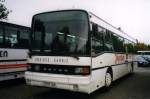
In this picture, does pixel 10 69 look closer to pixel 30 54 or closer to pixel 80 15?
pixel 30 54

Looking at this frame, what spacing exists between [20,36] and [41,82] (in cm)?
442

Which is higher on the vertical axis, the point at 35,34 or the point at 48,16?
the point at 48,16

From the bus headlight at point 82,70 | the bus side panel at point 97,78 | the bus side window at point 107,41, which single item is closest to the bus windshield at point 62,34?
the bus headlight at point 82,70

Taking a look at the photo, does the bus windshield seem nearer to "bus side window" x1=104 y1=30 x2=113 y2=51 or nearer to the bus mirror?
the bus mirror

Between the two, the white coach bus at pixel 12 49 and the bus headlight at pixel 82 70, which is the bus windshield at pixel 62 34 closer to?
the bus headlight at pixel 82 70

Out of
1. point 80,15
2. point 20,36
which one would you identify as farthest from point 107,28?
point 20,36

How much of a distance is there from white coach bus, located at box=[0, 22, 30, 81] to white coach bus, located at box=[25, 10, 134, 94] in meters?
2.47

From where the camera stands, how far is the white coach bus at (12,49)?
1006cm

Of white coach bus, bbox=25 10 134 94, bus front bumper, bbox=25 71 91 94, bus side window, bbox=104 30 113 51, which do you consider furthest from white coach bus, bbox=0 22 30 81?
bus side window, bbox=104 30 113 51

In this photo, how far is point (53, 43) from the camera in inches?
299

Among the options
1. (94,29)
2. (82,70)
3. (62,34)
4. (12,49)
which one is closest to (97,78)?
(82,70)

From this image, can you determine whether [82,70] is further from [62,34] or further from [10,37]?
[10,37]

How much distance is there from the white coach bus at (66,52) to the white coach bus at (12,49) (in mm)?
2471

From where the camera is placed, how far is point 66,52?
7.33 meters
